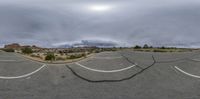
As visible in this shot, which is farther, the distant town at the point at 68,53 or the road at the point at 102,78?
the distant town at the point at 68,53

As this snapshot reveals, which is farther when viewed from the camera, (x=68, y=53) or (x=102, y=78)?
(x=68, y=53)

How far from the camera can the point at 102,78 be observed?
5184 millimetres

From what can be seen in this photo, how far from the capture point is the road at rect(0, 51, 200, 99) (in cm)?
476

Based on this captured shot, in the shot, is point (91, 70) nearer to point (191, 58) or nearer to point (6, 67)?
point (6, 67)

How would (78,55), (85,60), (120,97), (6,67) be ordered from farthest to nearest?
(78,55) → (85,60) → (6,67) → (120,97)

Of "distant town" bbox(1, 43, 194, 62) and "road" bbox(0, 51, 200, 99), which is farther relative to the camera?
"distant town" bbox(1, 43, 194, 62)

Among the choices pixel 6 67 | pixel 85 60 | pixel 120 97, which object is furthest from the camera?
pixel 85 60

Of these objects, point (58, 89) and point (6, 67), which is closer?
point (58, 89)

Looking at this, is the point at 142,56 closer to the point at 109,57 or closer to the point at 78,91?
the point at 109,57

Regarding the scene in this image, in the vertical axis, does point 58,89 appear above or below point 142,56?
below

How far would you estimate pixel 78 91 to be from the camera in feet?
15.8

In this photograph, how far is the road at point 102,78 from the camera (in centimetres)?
476

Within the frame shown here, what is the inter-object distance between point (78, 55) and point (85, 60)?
1.52ft

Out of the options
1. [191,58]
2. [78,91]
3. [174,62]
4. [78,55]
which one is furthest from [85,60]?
[191,58]
